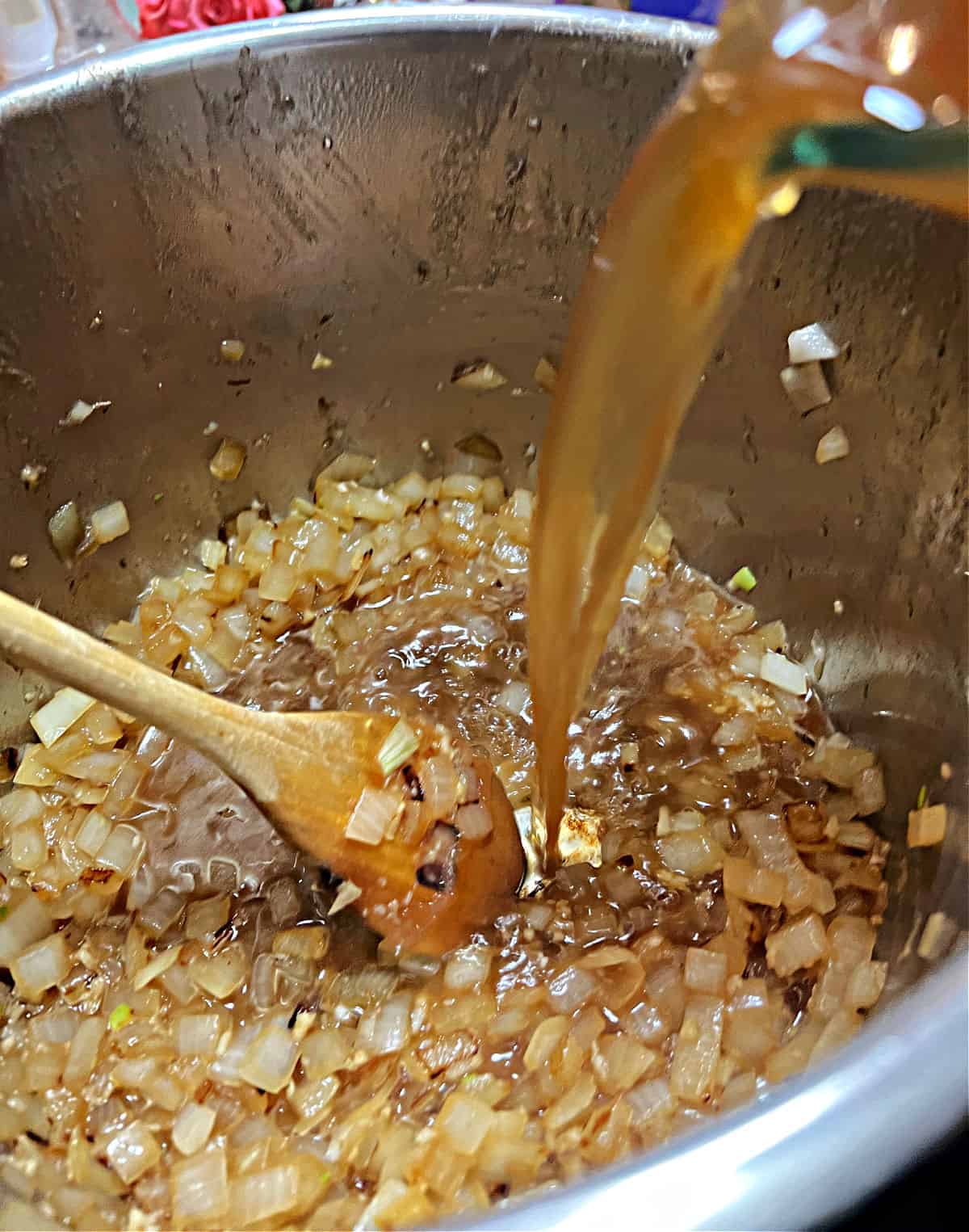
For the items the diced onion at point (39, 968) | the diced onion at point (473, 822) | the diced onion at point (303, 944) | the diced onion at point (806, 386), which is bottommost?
the diced onion at point (303, 944)

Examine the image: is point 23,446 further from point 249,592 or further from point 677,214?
point 677,214

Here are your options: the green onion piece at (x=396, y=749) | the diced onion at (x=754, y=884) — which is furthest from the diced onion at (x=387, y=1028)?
the diced onion at (x=754, y=884)

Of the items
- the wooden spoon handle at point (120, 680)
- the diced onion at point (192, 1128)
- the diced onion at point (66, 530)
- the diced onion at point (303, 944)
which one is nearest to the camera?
the wooden spoon handle at point (120, 680)

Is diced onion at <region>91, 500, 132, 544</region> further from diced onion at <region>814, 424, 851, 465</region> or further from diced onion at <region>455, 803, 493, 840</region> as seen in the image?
diced onion at <region>814, 424, 851, 465</region>

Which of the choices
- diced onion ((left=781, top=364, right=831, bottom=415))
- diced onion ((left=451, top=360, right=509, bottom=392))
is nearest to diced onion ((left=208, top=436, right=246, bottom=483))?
diced onion ((left=451, top=360, right=509, bottom=392))

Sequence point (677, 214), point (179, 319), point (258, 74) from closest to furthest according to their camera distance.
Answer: point (677, 214), point (258, 74), point (179, 319)

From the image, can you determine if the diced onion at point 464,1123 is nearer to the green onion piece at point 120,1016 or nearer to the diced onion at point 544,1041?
the diced onion at point 544,1041

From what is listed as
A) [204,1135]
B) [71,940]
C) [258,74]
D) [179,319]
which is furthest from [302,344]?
[204,1135]
